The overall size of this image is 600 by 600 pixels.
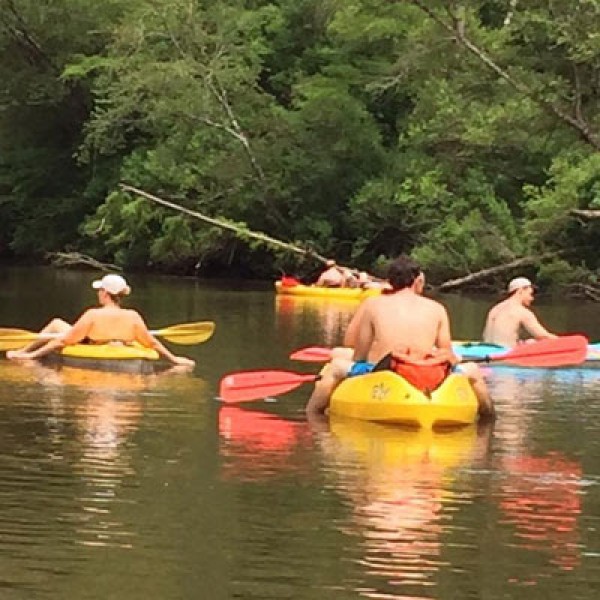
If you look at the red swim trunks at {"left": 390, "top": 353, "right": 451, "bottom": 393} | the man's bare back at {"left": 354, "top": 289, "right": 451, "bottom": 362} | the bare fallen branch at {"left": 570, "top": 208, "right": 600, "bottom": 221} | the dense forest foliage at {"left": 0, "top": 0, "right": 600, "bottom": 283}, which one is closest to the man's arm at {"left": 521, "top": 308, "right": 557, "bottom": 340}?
the man's bare back at {"left": 354, "top": 289, "right": 451, "bottom": 362}

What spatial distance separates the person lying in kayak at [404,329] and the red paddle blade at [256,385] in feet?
3.00

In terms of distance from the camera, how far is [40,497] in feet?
26.0

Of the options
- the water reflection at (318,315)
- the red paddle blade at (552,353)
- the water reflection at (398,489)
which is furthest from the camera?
the water reflection at (318,315)

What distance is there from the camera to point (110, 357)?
547 inches

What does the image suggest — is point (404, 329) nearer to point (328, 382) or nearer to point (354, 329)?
point (354, 329)

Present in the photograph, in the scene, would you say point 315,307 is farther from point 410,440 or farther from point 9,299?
point 410,440

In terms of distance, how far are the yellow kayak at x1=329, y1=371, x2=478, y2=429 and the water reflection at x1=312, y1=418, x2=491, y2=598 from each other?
73 mm

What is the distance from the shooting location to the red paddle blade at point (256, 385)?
471 inches

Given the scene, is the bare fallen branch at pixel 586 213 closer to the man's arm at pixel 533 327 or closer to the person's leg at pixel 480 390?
the man's arm at pixel 533 327

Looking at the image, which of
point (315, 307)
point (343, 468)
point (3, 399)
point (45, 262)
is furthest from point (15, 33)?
point (343, 468)

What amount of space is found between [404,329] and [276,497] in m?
2.87

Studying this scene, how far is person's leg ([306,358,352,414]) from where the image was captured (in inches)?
448

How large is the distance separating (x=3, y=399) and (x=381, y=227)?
26.6 metres

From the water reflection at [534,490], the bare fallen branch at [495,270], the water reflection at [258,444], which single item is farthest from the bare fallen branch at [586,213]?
the water reflection at [258,444]
